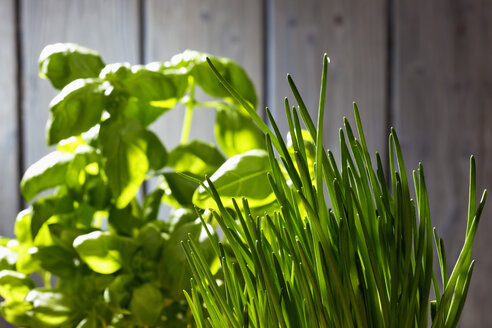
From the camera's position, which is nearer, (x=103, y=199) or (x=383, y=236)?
(x=383, y=236)

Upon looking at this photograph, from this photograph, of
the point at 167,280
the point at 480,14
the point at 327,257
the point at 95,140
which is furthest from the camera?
the point at 480,14

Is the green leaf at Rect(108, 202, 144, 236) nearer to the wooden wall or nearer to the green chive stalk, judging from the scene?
the green chive stalk

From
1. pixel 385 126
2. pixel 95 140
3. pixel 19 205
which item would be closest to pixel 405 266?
pixel 95 140

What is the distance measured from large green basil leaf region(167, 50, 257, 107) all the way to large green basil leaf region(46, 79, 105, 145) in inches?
3.6

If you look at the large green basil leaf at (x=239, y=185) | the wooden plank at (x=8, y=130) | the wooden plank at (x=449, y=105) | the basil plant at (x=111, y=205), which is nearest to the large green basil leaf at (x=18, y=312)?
the basil plant at (x=111, y=205)

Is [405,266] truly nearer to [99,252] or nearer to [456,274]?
[456,274]

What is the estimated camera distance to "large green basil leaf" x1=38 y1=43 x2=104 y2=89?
0.50 m

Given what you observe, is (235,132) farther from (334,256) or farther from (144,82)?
(334,256)

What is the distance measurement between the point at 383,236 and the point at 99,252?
0.23 meters

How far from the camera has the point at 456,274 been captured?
0.91 ft

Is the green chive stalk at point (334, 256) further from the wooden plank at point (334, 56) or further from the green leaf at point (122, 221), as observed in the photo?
the wooden plank at point (334, 56)

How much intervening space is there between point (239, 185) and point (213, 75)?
0.60 ft

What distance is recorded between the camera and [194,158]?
50 cm

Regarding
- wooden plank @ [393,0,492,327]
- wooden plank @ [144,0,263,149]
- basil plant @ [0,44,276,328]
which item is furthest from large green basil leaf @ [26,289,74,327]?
wooden plank @ [393,0,492,327]
